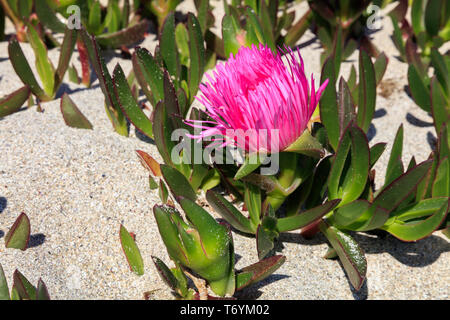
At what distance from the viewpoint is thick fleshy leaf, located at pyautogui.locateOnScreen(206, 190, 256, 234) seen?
107 cm

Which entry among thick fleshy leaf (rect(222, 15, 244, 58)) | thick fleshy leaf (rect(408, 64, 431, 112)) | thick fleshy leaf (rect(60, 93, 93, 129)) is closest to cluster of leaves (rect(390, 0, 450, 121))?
thick fleshy leaf (rect(408, 64, 431, 112))

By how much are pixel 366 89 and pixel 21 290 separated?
0.91 metres

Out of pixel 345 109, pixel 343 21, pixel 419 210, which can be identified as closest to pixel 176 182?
pixel 345 109

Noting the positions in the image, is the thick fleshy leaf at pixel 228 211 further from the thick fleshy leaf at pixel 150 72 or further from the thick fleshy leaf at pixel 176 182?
the thick fleshy leaf at pixel 150 72

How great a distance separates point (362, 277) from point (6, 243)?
74cm

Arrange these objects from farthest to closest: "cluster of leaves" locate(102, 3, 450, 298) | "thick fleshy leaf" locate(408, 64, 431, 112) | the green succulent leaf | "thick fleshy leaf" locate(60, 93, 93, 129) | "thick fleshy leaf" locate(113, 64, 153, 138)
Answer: the green succulent leaf, "thick fleshy leaf" locate(408, 64, 431, 112), "thick fleshy leaf" locate(60, 93, 93, 129), "thick fleshy leaf" locate(113, 64, 153, 138), "cluster of leaves" locate(102, 3, 450, 298)

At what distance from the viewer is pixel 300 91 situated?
0.93 meters

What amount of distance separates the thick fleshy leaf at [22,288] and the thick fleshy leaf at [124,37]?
1.07 metres

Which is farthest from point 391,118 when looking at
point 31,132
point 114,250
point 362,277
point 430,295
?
point 31,132

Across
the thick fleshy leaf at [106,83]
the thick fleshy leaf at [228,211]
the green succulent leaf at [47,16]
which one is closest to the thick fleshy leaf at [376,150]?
the thick fleshy leaf at [228,211]

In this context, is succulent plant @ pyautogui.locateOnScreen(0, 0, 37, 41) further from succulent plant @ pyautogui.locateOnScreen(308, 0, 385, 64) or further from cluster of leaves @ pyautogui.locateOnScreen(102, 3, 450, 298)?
succulent plant @ pyautogui.locateOnScreen(308, 0, 385, 64)

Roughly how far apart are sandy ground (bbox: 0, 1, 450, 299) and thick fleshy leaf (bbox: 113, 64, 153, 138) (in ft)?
0.23

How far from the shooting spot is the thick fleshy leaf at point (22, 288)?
2.99 ft
